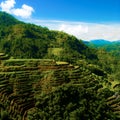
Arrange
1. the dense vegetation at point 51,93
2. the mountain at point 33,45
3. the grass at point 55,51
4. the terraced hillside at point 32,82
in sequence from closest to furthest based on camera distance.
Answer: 1. the dense vegetation at point 51,93
2. the terraced hillside at point 32,82
3. the mountain at point 33,45
4. the grass at point 55,51

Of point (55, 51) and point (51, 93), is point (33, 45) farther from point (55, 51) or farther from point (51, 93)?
point (51, 93)

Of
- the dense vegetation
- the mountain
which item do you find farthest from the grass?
the dense vegetation

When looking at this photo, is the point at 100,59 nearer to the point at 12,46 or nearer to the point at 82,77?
the point at 12,46

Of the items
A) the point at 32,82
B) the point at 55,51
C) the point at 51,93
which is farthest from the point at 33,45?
the point at 51,93

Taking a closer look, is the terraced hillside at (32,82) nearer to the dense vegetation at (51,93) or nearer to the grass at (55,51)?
the dense vegetation at (51,93)

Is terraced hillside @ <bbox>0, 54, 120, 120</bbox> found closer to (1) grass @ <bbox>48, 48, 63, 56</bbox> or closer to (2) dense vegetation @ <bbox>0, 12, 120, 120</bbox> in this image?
(2) dense vegetation @ <bbox>0, 12, 120, 120</bbox>

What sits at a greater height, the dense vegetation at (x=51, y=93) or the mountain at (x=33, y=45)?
the mountain at (x=33, y=45)

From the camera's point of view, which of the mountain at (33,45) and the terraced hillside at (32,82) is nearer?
the terraced hillside at (32,82)

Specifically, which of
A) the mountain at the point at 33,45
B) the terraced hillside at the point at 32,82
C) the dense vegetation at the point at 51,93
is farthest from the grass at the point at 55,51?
the terraced hillside at the point at 32,82

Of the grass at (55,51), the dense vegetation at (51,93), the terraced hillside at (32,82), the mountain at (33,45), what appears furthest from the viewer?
the grass at (55,51)
